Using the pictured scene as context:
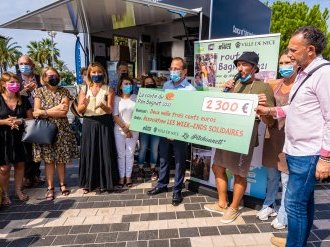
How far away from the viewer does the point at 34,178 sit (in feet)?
15.1

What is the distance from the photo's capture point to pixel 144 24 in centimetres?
588

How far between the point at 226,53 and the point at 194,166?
1.69 m

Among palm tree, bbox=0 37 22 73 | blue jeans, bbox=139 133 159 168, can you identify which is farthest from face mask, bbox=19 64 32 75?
palm tree, bbox=0 37 22 73

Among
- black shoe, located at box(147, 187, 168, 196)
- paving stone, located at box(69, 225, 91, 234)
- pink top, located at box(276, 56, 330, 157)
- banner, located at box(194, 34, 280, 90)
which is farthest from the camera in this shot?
black shoe, located at box(147, 187, 168, 196)

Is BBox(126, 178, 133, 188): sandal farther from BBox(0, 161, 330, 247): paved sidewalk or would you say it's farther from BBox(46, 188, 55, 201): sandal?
BBox(46, 188, 55, 201): sandal

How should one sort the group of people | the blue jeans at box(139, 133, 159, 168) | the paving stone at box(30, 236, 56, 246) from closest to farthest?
the group of people
the paving stone at box(30, 236, 56, 246)
the blue jeans at box(139, 133, 159, 168)

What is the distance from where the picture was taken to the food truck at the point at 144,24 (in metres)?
4.51

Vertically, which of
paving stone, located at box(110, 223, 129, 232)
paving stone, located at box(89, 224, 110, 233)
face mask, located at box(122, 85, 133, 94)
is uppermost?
face mask, located at box(122, 85, 133, 94)

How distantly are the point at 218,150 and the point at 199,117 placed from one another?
0.52 m

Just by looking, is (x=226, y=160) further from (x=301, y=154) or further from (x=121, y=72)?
(x=121, y=72)

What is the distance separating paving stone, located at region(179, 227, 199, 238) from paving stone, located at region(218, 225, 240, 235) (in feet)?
0.90

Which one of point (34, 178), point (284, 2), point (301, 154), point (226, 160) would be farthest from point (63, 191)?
point (284, 2)

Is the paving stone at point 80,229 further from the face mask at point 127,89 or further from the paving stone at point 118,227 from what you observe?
the face mask at point 127,89

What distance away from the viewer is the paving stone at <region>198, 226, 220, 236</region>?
3.06m
